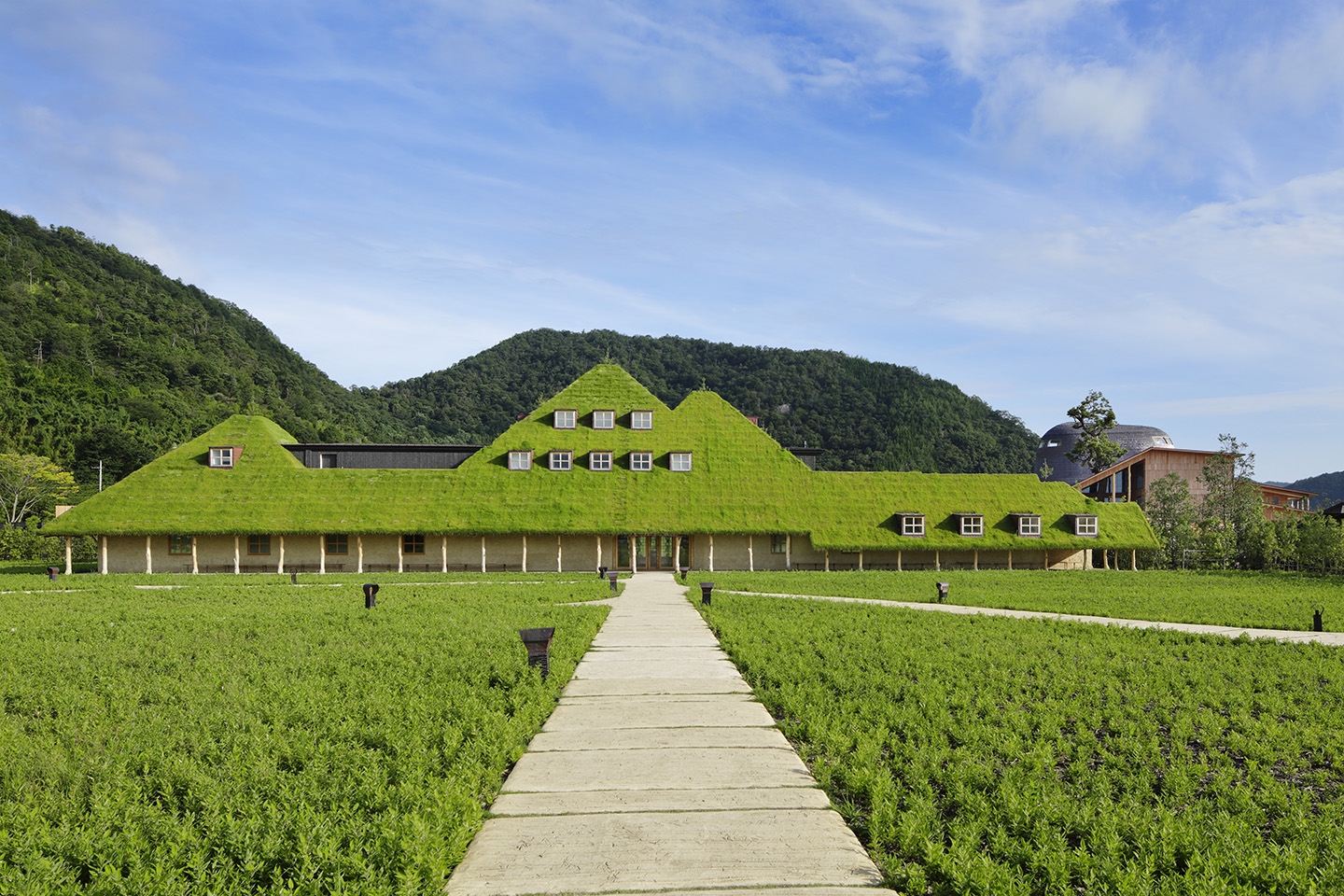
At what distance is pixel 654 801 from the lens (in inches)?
273

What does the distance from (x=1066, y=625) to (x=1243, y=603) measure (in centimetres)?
1039

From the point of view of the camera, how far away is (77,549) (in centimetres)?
5166

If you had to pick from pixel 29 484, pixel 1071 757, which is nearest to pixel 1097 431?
pixel 1071 757

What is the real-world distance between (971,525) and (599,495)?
20.4 meters

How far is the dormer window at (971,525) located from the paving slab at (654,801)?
37.4 meters

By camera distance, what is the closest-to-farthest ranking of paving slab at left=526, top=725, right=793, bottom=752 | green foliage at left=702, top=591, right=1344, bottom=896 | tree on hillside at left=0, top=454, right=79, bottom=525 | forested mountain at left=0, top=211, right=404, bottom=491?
green foliage at left=702, top=591, right=1344, bottom=896
paving slab at left=526, top=725, right=793, bottom=752
tree on hillside at left=0, top=454, right=79, bottom=525
forested mountain at left=0, top=211, right=404, bottom=491

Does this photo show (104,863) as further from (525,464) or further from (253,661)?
(525,464)

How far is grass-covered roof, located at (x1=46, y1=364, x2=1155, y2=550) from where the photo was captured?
39125 millimetres

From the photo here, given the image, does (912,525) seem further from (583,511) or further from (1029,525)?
(583,511)

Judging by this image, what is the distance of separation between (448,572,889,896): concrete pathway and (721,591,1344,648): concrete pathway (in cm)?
1221

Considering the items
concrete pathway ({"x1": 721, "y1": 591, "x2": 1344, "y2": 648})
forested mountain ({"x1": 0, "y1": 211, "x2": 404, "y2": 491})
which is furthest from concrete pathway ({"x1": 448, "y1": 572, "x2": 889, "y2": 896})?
forested mountain ({"x1": 0, "y1": 211, "x2": 404, "y2": 491})

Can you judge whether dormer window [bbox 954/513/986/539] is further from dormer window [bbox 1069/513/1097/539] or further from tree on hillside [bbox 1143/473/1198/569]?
tree on hillside [bbox 1143/473/1198/569]

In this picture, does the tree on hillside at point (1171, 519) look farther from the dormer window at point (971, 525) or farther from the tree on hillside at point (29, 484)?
the tree on hillside at point (29, 484)

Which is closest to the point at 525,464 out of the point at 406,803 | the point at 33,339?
the point at 406,803
